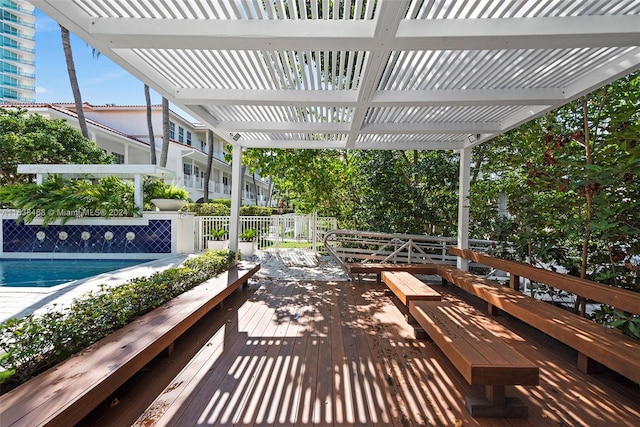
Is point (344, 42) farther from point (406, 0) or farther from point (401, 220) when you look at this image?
point (401, 220)

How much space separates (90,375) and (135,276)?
17.2 ft

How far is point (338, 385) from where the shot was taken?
2631mm

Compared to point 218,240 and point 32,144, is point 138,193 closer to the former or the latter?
point 218,240

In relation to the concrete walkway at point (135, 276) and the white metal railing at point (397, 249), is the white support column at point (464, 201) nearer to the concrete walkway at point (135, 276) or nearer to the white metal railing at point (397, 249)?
the white metal railing at point (397, 249)

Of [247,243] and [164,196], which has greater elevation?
[164,196]

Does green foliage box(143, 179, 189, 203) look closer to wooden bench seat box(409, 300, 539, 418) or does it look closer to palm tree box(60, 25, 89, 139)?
palm tree box(60, 25, 89, 139)

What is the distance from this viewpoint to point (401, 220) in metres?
8.89

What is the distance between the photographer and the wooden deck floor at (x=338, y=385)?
2.21 meters

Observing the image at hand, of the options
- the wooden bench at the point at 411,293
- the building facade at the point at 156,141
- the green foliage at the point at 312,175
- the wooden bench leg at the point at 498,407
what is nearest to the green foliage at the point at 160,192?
the green foliage at the point at 312,175

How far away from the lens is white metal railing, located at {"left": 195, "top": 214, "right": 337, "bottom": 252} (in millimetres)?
10227

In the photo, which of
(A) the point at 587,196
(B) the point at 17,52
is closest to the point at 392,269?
(A) the point at 587,196

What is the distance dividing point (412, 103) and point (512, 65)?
3.47ft

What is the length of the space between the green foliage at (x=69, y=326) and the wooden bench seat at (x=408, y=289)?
277 centimetres

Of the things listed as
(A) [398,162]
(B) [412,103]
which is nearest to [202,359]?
(B) [412,103]
